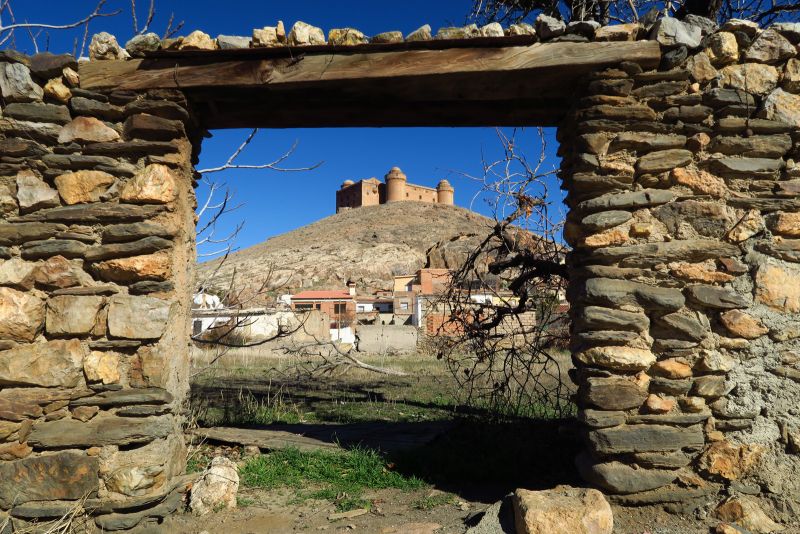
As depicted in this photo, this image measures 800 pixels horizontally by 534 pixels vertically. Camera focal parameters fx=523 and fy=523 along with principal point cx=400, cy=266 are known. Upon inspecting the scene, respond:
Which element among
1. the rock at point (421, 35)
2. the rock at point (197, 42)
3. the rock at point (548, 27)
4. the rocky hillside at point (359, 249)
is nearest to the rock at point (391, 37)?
the rock at point (421, 35)

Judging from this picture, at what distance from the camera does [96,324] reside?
2.90 meters

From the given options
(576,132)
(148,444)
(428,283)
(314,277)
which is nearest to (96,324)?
(148,444)

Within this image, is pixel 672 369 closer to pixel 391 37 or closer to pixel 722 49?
pixel 722 49

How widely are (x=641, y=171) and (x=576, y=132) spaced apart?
1.40 ft

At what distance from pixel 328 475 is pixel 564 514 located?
6.41 feet

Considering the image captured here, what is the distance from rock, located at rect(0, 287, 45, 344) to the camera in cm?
281

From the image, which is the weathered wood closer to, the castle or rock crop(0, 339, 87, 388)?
rock crop(0, 339, 87, 388)

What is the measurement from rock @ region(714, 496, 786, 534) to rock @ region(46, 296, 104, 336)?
11.2ft

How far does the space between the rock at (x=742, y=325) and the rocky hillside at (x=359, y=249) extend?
30900 mm

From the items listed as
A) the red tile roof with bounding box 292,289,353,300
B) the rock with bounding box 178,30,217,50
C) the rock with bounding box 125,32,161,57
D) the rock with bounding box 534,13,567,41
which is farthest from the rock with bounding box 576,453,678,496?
the red tile roof with bounding box 292,289,353,300

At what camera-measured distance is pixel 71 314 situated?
2.88m

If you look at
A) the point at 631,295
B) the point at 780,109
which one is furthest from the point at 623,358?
the point at 780,109

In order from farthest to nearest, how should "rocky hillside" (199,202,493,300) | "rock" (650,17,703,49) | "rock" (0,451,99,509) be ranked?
1. "rocky hillside" (199,202,493,300)
2. "rock" (650,17,703,49)
3. "rock" (0,451,99,509)

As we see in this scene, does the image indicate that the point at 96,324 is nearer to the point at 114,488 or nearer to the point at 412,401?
the point at 114,488
